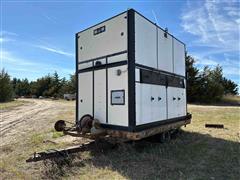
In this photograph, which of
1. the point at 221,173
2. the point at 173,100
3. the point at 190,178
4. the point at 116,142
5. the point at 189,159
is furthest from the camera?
the point at 173,100

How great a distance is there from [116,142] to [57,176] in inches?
72.1

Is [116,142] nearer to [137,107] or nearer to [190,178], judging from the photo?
[137,107]

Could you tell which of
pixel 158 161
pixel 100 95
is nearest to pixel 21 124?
pixel 100 95

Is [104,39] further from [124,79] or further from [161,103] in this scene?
[161,103]

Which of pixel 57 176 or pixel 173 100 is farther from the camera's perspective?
pixel 173 100

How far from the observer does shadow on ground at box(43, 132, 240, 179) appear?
4.60m

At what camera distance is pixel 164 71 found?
707 centimetres

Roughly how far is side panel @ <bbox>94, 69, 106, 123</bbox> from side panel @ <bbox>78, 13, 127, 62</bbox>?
55 centimetres

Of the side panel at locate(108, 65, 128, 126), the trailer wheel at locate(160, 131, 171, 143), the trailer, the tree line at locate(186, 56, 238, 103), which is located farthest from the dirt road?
the tree line at locate(186, 56, 238, 103)

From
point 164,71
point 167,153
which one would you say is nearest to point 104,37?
point 164,71

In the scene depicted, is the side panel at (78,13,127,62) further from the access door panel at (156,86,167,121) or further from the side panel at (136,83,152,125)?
the access door panel at (156,86,167,121)

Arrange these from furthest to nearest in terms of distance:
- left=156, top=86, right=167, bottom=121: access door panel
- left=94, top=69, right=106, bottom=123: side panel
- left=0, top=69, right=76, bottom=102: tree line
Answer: left=0, top=69, right=76, bottom=102: tree line < left=156, top=86, right=167, bottom=121: access door panel < left=94, top=69, right=106, bottom=123: side panel

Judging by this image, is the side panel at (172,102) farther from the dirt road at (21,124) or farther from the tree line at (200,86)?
the tree line at (200,86)

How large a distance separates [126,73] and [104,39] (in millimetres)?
1322
